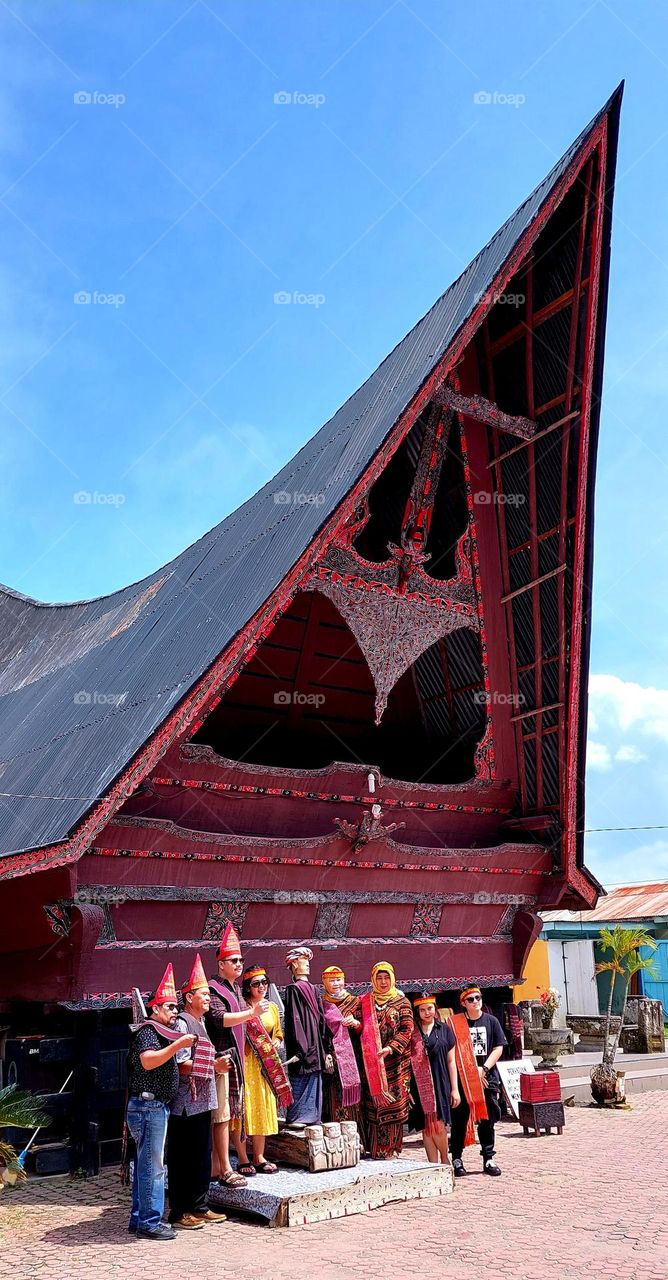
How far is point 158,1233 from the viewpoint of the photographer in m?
6.76

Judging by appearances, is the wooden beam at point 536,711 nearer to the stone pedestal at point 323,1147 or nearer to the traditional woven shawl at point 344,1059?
the traditional woven shawl at point 344,1059

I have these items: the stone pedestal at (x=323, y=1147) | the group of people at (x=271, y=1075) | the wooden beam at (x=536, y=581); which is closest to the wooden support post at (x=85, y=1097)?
the group of people at (x=271, y=1075)

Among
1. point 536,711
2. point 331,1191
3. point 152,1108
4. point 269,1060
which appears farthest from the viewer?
point 536,711

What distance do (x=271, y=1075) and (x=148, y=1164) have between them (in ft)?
5.13

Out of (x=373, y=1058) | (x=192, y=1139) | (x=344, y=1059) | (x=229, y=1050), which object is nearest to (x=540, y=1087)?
(x=373, y=1058)

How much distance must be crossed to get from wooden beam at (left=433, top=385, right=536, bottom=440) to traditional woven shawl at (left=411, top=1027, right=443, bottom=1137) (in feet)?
20.9

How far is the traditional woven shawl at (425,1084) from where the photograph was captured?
881 cm

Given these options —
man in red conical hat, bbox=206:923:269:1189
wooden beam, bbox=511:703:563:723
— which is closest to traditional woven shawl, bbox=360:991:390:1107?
man in red conical hat, bbox=206:923:269:1189

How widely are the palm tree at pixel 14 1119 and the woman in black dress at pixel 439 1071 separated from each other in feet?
10.6

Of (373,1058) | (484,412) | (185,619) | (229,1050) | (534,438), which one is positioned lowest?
(373,1058)

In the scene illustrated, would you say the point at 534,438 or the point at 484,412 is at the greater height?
the point at 484,412

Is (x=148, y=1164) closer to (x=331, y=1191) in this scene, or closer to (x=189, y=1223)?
(x=189, y=1223)

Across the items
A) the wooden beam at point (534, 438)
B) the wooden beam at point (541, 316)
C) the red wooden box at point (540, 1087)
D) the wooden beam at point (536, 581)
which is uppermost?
the wooden beam at point (541, 316)

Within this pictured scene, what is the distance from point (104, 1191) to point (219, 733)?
6133 mm
